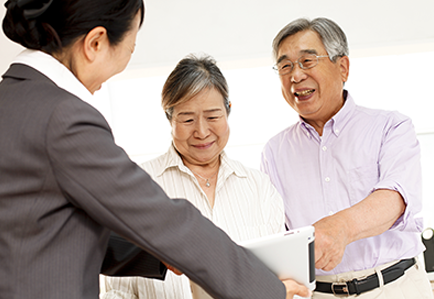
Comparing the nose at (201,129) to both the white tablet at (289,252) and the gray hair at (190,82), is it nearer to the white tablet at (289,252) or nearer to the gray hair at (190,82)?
the gray hair at (190,82)

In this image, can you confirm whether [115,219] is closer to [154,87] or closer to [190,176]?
[190,176]

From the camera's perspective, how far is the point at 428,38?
3.53 m

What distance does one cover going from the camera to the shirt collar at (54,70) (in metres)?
0.90

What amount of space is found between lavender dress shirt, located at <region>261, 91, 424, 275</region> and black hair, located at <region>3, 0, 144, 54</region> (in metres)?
1.36

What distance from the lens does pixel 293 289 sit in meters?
1.17

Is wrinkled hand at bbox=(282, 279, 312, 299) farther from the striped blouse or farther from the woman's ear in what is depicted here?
the woman's ear

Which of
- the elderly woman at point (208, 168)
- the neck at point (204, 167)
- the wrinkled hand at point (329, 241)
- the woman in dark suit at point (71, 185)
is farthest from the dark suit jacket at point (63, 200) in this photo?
the neck at point (204, 167)

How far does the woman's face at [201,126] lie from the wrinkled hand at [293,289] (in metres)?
0.81

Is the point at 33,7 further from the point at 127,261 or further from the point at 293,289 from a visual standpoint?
the point at 293,289

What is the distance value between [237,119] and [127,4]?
14.1 ft

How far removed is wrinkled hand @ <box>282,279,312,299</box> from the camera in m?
1.15

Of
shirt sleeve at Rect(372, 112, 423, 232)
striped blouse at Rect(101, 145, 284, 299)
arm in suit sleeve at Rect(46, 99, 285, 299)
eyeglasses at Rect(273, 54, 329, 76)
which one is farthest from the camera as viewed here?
eyeglasses at Rect(273, 54, 329, 76)

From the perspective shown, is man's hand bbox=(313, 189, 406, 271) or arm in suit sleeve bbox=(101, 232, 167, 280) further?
man's hand bbox=(313, 189, 406, 271)

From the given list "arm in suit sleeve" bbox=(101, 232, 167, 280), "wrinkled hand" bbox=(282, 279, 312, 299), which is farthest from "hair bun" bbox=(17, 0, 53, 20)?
"wrinkled hand" bbox=(282, 279, 312, 299)
